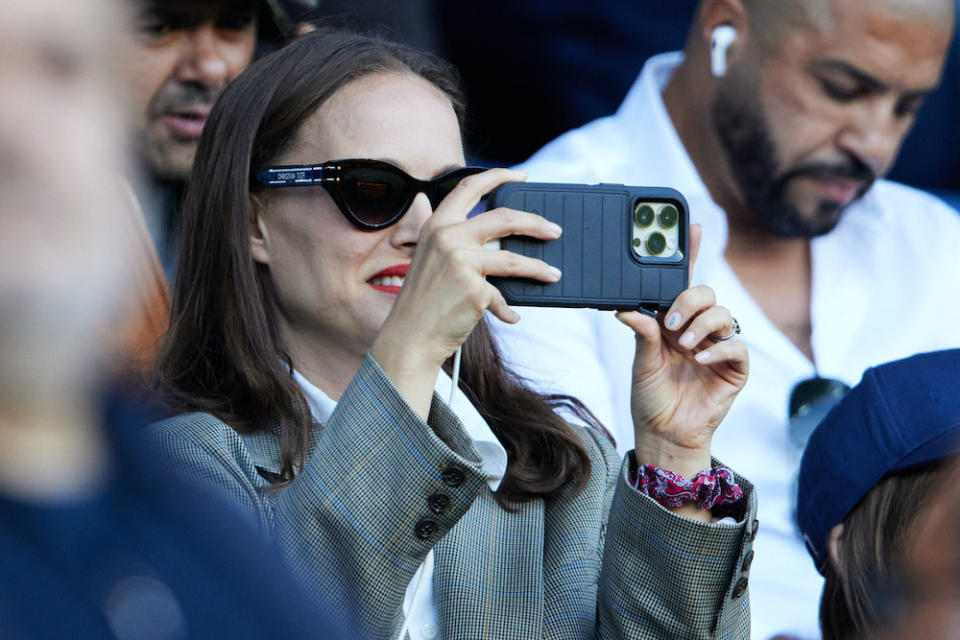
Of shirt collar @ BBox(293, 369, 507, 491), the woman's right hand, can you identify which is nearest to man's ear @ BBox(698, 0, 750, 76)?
shirt collar @ BBox(293, 369, 507, 491)

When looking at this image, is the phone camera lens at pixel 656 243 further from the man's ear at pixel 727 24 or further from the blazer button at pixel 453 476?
the man's ear at pixel 727 24

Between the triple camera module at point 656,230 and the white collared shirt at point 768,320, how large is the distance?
77cm

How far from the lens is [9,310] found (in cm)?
59

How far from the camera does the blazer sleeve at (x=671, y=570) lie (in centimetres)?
172

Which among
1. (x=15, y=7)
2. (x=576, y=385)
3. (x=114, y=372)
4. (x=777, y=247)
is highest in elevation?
(x=15, y=7)

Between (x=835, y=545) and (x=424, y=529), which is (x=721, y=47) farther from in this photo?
(x=424, y=529)

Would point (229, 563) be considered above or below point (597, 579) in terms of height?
above

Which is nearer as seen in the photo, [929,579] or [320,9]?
[929,579]

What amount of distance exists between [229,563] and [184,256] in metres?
1.47

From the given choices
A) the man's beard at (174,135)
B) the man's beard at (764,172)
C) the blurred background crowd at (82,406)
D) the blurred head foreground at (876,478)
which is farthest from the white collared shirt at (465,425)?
the man's beard at (764,172)

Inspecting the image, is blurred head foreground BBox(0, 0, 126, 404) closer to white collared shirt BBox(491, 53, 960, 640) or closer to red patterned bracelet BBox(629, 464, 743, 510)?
red patterned bracelet BBox(629, 464, 743, 510)

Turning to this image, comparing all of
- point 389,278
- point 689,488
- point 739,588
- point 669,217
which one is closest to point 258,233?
point 389,278

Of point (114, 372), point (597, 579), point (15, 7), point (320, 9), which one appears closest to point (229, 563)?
point (114, 372)

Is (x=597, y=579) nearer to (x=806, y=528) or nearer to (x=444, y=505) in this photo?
(x=806, y=528)
